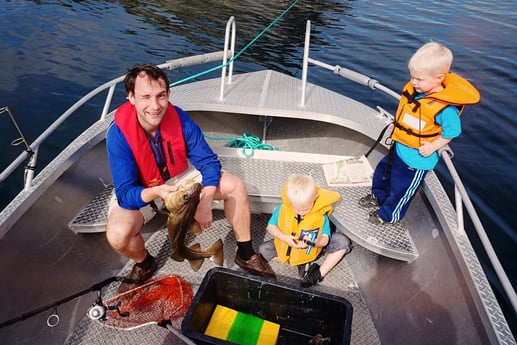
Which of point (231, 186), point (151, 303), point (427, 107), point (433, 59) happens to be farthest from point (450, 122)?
point (151, 303)

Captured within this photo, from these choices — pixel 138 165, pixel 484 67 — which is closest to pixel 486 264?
pixel 138 165

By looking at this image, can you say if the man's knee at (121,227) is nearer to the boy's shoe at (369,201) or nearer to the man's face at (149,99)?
the man's face at (149,99)

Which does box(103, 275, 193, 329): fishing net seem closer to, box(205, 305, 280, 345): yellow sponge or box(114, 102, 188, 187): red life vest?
box(205, 305, 280, 345): yellow sponge

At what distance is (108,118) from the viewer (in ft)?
12.4

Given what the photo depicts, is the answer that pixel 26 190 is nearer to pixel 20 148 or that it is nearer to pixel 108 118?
pixel 108 118

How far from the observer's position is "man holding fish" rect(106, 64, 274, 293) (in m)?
2.60

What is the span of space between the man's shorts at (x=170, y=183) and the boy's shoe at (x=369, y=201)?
1.55 metres

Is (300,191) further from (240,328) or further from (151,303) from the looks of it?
(151,303)

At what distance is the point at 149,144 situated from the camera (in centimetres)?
283

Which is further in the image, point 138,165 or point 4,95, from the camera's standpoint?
point 4,95

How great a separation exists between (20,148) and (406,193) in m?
6.49

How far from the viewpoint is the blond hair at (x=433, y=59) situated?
2516 millimetres

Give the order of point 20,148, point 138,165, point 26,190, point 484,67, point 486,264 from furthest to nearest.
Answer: point 484,67, point 20,148, point 486,264, point 138,165, point 26,190

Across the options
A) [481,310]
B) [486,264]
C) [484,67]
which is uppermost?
[481,310]
